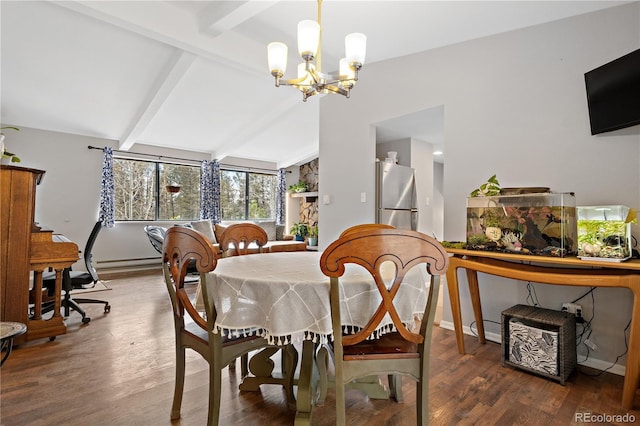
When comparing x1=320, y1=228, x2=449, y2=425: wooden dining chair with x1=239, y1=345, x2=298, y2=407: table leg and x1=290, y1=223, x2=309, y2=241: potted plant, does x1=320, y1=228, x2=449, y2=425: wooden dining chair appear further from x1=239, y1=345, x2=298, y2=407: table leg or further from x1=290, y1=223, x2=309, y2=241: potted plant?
x1=290, y1=223, x2=309, y2=241: potted plant

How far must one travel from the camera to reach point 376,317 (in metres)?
1.22

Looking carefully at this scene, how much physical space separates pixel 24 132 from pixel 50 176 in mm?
700

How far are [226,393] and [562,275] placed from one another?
207 centimetres

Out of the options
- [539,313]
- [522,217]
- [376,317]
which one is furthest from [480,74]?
[376,317]

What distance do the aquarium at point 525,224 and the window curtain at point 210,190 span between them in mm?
5312

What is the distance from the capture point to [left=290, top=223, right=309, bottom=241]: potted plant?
7.41 metres

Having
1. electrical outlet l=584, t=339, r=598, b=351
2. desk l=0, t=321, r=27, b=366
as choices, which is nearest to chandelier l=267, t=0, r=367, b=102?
desk l=0, t=321, r=27, b=366

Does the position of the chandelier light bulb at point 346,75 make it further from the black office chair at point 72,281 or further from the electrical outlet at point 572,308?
the black office chair at point 72,281

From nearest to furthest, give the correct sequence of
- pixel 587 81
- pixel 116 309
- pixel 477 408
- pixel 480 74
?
pixel 477 408, pixel 587 81, pixel 480 74, pixel 116 309

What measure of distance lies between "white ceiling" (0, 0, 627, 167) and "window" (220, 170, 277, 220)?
183 centimetres

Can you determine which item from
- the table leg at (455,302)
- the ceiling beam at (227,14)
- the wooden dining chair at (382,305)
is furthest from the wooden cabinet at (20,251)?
the table leg at (455,302)

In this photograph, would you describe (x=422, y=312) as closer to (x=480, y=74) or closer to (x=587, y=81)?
(x=587, y=81)

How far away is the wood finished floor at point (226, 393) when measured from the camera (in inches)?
63.1

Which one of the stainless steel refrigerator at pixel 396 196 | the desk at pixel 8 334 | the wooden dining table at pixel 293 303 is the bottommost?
the desk at pixel 8 334
